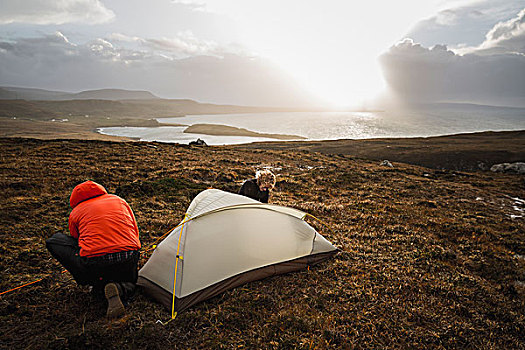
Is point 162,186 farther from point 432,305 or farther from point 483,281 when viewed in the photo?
point 483,281

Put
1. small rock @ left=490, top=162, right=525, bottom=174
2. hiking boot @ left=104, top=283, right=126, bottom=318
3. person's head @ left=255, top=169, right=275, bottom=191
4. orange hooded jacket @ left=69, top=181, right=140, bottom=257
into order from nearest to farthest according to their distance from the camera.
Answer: orange hooded jacket @ left=69, top=181, right=140, bottom=257 < hiking boot @ left=104, top=283, right=126, bottom=318 < person's head @ left=255, top=169, right=275, bottom=191 < small rock @ left=490, top=162, right=525, bottom=174

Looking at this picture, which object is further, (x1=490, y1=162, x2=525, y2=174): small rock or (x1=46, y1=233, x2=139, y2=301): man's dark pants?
(x1=490, y1=162, x2=525, y2=174): small rock

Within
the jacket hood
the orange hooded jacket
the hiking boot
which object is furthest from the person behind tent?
the hiking boot

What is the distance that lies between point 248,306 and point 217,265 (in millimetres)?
1084

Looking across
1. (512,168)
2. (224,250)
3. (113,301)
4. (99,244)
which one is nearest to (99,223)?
(99,244)

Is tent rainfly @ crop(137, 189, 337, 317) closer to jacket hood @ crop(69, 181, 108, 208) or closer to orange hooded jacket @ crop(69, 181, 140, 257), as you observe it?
orange hooded jacket @ crop(69, 181, 140, 257)

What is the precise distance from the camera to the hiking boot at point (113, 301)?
481 centimetres

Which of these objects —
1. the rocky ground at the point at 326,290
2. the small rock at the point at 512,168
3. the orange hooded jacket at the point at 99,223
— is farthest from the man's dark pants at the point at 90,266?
the small rock at the point at 512,168

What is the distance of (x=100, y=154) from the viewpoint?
21.7 m

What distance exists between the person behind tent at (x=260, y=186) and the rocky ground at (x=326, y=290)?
2837mm

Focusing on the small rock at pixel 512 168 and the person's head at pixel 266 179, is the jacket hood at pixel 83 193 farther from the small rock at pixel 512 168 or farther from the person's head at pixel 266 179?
the small rock at pixel 512 168

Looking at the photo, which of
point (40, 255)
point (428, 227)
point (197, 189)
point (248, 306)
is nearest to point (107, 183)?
point (197, 189)

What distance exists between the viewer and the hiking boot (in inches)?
189

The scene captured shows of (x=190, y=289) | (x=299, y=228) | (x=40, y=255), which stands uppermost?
(x=299, y=228)
